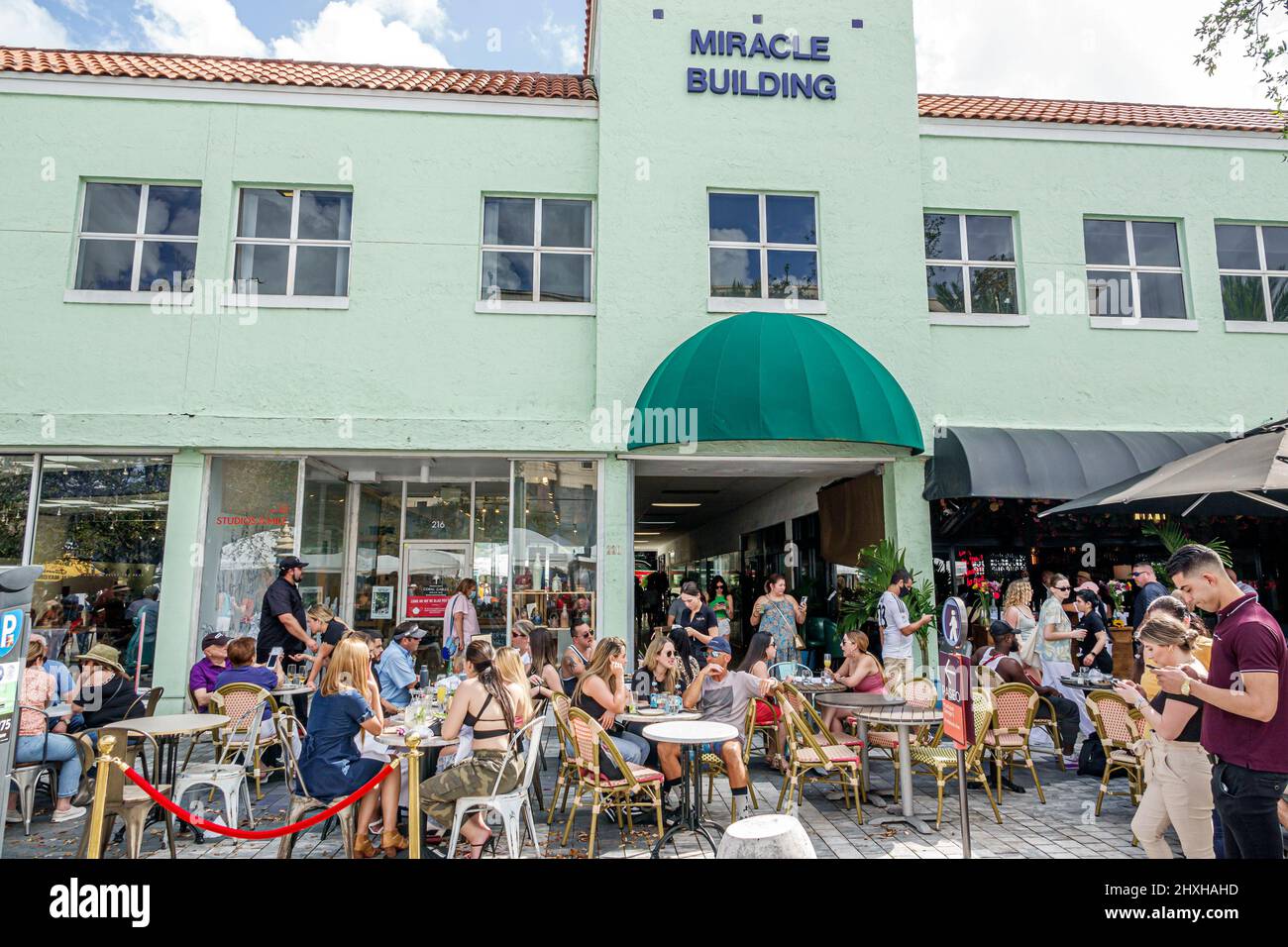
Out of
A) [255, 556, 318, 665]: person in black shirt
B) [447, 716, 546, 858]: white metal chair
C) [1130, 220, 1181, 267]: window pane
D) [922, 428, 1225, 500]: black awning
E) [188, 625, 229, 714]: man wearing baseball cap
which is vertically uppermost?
[1130, 220, 1181, 267]: window pane

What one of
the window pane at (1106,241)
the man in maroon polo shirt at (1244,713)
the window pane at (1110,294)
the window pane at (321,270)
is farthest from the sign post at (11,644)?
the window pane at (1106,241)

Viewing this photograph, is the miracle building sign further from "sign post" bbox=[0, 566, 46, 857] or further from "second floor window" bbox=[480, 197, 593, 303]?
"sign post" bbox=[0, 566, 46, 857]

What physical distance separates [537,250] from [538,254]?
6 centimetres

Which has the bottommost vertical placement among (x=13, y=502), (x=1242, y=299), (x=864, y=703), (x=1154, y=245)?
(x=864, y=703)

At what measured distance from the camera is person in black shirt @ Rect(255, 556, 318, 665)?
888cm

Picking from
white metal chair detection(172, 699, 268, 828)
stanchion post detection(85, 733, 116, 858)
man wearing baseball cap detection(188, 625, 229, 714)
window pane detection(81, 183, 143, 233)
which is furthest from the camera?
window pane detection(81, 183, 143, 233)

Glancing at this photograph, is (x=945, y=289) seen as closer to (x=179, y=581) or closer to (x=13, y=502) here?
(x=179, y=581)

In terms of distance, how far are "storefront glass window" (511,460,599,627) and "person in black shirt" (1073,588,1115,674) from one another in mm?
6465

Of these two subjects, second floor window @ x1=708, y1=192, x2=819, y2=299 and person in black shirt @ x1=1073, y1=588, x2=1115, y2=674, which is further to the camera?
second floor window @ x1=708, y1=192, x2=819, y2=299

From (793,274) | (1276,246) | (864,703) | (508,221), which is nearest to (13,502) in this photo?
(508,221)

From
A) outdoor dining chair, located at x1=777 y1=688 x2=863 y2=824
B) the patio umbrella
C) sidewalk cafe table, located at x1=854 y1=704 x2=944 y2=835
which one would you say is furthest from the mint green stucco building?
sidewalk cafe table, located at x1=854 y1=704 x2=944 y2=835

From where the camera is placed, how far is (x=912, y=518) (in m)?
11.3
